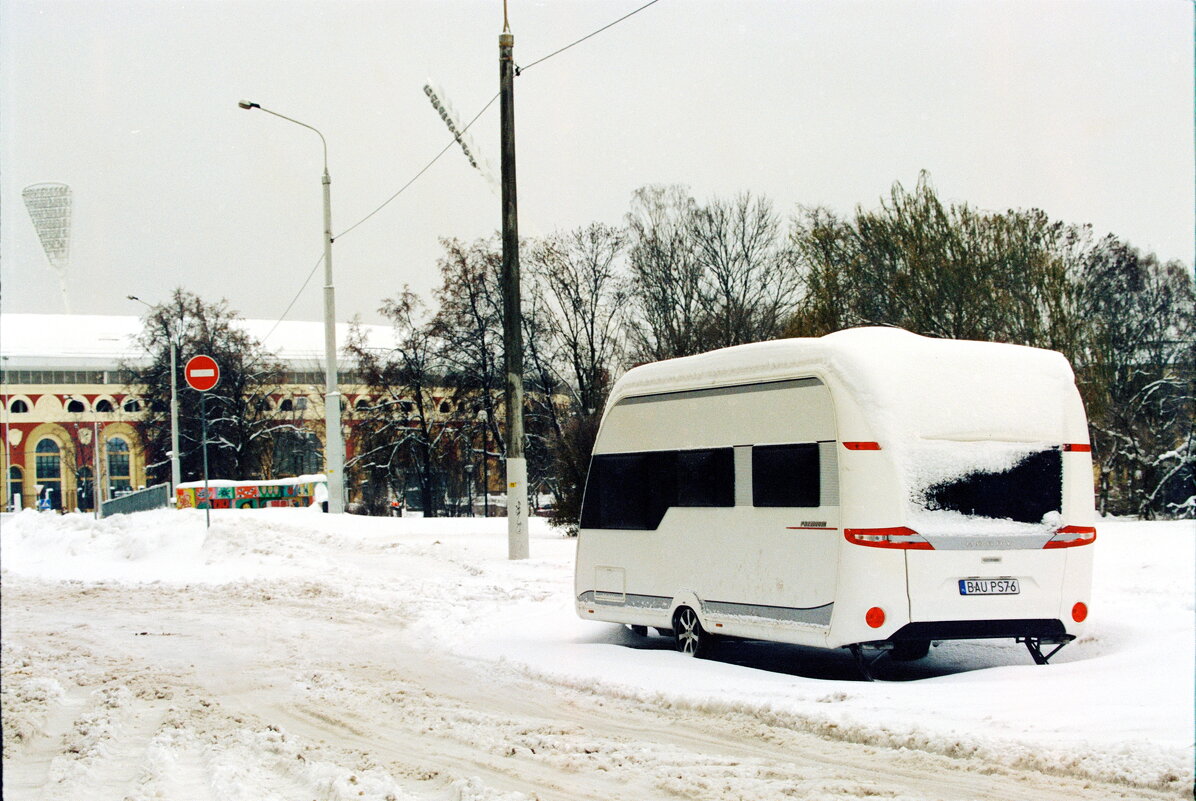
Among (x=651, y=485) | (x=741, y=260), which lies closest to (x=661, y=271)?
(x=741, y=260)

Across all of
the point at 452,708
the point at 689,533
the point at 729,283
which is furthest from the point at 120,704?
the point at 729,283

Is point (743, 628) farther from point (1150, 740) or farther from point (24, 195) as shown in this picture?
point (24, 195)

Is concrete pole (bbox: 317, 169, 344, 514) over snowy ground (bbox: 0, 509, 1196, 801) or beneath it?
over

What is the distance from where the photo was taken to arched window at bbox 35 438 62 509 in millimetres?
66625

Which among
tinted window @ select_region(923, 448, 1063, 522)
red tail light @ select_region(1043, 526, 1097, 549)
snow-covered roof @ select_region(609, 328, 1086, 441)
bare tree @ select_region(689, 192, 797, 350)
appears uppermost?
bare tree @ select_region(689, 192, 797, 350)

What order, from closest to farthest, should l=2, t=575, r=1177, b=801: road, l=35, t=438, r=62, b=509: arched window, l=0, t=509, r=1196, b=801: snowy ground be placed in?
l=2, t=575, r=1177, b=801: road < l=0, t=509, r=1196, b=801: snowy ground < l=35, t=438, r=62, b=509: arched window

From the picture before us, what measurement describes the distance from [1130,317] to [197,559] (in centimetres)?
3151

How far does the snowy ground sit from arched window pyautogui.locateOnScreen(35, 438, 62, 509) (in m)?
53.7

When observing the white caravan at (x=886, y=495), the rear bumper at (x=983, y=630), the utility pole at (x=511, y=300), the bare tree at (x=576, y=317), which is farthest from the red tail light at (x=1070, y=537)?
the bare tree at (x=576, y=317)

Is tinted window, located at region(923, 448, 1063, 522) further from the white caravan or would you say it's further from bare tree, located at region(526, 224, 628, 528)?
bare tree, located at region(526, 224, 628, 528)

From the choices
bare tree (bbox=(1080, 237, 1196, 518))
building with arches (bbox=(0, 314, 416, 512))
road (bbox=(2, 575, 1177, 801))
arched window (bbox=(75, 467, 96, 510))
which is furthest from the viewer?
arched window (bbox=(75, 467, 96, 510))

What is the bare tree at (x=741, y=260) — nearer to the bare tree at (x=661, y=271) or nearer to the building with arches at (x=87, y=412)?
the bare tree at (x=661, y=271)

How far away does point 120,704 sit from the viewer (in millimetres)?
9578

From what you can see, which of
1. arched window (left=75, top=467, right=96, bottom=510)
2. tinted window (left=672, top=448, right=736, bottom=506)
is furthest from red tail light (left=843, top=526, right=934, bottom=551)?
arched window (left=75, top=467, right=96, bottom=510)
